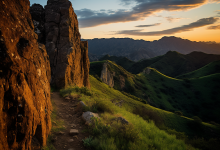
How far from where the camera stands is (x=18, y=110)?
3.09 meters

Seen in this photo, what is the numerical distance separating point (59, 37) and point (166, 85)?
304 ft

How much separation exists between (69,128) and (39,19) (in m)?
14.5

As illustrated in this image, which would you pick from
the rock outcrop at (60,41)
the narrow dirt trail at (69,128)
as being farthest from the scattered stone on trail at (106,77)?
the narrow dirt trail at (69,128)

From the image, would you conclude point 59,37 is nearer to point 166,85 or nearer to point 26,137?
point 26,137

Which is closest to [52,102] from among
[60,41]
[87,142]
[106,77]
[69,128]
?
[69,128]

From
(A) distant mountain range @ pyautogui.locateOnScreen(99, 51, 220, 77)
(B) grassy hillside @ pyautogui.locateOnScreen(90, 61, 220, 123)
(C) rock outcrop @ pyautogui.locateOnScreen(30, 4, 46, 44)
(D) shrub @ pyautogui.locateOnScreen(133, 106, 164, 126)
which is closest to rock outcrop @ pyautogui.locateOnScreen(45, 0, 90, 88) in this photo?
(C) rock outcrop @ pyautogui.locateOnScreen(30, 4, 46, 44)

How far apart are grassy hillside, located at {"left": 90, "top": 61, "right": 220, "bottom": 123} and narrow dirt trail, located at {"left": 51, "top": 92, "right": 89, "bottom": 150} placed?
6210 cm

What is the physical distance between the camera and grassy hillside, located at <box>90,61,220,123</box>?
7375cm

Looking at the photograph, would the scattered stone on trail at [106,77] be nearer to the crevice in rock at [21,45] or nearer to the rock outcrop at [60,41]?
the rock outcrop at [60,41]

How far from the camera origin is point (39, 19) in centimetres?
1523

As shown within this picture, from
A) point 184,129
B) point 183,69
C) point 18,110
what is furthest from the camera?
point 183,69

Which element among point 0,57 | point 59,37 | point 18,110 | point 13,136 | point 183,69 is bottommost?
point 183,69

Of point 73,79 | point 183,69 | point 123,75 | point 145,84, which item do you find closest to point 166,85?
point 145,84

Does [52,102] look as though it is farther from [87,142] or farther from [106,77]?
[106,77]
